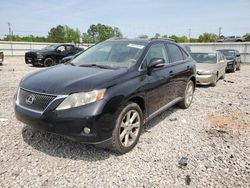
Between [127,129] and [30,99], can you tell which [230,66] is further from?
[30,99]

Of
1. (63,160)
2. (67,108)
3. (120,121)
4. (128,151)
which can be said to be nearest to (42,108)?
(67,108)

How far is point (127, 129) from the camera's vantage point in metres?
3.57

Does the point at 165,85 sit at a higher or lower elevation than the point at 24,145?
higher

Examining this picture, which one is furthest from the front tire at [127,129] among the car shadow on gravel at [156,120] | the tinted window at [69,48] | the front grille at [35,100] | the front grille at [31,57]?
the tinted window at [69,48]

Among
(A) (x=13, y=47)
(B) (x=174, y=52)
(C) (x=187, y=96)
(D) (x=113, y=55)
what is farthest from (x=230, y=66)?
(A) (x=13, y=47)

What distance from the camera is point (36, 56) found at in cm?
1487

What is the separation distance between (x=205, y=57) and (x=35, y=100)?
8.98 metres

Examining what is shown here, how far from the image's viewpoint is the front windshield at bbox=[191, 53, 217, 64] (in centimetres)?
1032

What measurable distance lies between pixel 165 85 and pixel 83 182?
236 centimetres

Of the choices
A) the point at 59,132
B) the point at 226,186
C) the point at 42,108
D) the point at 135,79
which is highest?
the point at 135,79

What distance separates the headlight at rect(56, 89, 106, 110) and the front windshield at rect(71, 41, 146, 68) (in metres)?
0.99

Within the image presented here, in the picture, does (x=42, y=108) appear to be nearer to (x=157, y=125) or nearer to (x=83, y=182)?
(x=83, y=182)

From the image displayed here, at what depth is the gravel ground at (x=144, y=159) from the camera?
2.93 metres

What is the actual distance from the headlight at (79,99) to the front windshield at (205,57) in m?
8.30
